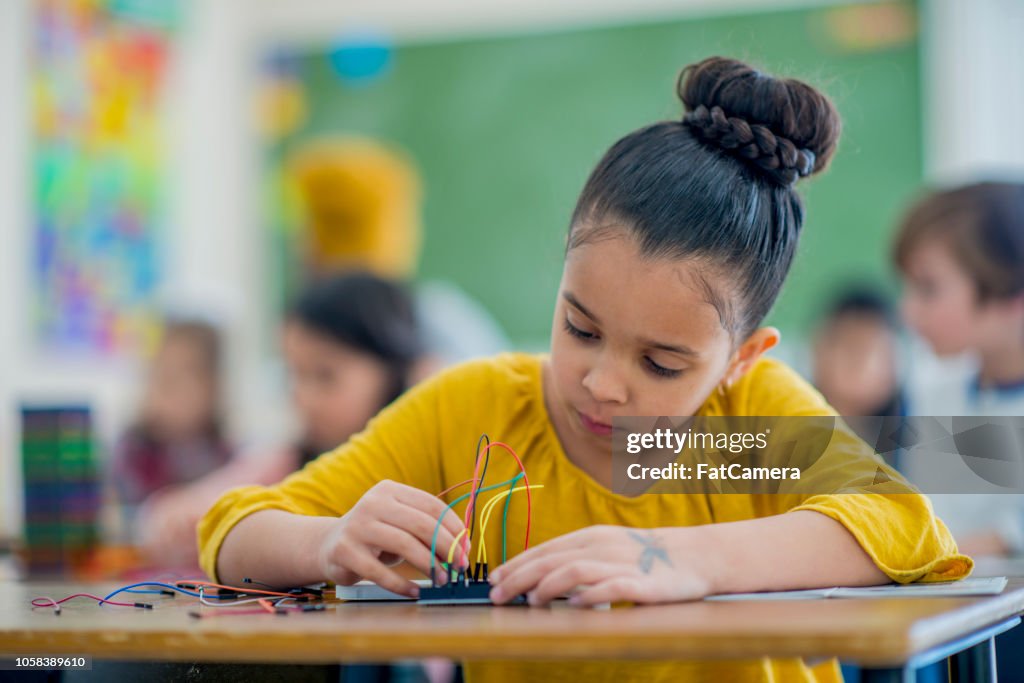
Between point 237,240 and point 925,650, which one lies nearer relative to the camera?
point 925,650

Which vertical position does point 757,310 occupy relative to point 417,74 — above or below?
below

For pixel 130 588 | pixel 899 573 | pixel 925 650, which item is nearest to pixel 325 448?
pixel 130 588

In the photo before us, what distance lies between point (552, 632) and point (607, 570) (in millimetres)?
159

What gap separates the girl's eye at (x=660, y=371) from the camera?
107cm

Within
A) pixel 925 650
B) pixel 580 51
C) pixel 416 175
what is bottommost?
pixel 925 650

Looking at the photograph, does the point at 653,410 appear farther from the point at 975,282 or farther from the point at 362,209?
the point at 362,209

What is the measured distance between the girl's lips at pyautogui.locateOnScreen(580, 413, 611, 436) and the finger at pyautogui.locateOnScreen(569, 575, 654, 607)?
318 mm

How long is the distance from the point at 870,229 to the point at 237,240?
2.42m

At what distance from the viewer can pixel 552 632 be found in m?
0.65

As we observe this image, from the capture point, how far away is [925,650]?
664 millimetres

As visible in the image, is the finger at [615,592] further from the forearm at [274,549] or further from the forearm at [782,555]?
the forearm at [274,549]

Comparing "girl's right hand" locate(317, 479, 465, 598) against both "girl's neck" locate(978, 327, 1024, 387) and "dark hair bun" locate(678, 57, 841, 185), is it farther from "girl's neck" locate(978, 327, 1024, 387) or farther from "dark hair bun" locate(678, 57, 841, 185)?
"girl's neck" locate(978, 327, 1024, 387)

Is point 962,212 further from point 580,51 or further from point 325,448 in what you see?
point 580,51

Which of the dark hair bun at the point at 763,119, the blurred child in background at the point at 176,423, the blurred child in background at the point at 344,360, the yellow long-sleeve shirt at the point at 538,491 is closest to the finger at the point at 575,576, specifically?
the yellow long-sleeve shirt at the point at 538,491
